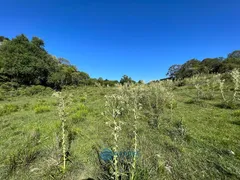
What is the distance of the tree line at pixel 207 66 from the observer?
30.7m

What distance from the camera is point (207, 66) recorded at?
39.5 metres

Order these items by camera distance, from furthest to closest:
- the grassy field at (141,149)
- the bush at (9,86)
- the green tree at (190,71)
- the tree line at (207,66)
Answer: the green tree at (190,71), the tree line at (207,66), the bush at (9,86), the grassy field at (141,149)

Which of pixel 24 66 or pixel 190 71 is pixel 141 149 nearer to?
pixel 24 66

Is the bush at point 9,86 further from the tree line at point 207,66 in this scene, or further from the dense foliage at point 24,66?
the tree line at point 207,66

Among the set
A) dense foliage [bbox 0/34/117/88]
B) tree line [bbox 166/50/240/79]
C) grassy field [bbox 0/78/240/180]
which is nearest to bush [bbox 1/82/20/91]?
dense foliage [bbox 0/34/117/88]

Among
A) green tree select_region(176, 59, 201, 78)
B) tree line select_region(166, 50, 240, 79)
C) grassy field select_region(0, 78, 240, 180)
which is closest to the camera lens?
grassy field select_region(0, 78, 240, 180)

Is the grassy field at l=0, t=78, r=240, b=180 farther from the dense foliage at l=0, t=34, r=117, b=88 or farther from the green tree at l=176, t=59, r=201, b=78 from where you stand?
the green tree at l=176, t=59, r=201, b=78

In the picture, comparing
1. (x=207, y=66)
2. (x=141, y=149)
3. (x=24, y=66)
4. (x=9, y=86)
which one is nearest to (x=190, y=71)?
(x=207, y=66)

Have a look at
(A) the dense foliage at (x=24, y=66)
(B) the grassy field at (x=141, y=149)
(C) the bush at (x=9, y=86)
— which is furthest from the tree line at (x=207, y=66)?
(C) the bush at (x=9, y=86)

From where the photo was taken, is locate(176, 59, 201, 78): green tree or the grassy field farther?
locate(176, 59, 201, 78): green tree

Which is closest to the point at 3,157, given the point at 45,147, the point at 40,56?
the point at 45,147

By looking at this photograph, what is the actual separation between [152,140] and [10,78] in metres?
36.0

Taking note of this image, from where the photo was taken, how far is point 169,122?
271 inches

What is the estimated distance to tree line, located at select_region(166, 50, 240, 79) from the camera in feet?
101
